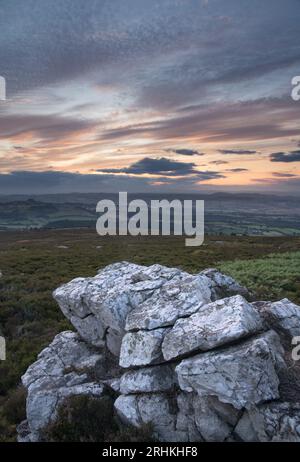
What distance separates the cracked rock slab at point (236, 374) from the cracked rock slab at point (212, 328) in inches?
10.0

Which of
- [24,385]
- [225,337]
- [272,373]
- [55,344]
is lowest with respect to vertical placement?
[24,385]

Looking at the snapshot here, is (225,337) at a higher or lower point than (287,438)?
higher

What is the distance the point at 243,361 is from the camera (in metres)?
7.91

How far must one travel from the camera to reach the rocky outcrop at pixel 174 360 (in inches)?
308

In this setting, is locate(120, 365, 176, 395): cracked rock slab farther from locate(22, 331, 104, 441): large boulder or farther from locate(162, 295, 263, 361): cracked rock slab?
locate(22, 331, 104, 441): large boulder

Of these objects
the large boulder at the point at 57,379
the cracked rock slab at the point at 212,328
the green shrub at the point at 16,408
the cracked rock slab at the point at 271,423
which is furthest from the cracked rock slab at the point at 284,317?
the green shrub at the point at 16,408

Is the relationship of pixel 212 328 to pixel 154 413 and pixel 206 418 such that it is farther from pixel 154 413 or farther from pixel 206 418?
pixel 154 413

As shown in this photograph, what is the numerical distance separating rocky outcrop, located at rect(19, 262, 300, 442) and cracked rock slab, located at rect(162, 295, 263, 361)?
2cm

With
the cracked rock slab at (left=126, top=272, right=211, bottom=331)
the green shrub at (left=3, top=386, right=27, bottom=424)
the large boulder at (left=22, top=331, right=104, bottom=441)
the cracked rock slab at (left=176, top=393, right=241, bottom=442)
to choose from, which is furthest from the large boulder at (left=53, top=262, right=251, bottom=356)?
the green shrub at (left=3, top=386, right=27, bottom=424)

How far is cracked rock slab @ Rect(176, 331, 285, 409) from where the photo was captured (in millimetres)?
7672

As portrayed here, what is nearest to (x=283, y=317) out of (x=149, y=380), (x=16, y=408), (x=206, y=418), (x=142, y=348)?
(x=206, y=418)

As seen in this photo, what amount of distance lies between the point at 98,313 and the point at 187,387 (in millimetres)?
4243

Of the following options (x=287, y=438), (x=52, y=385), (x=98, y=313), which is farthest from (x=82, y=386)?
(x=287, y=438)

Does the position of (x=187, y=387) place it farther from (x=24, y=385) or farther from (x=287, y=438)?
(x=24, y=385)
